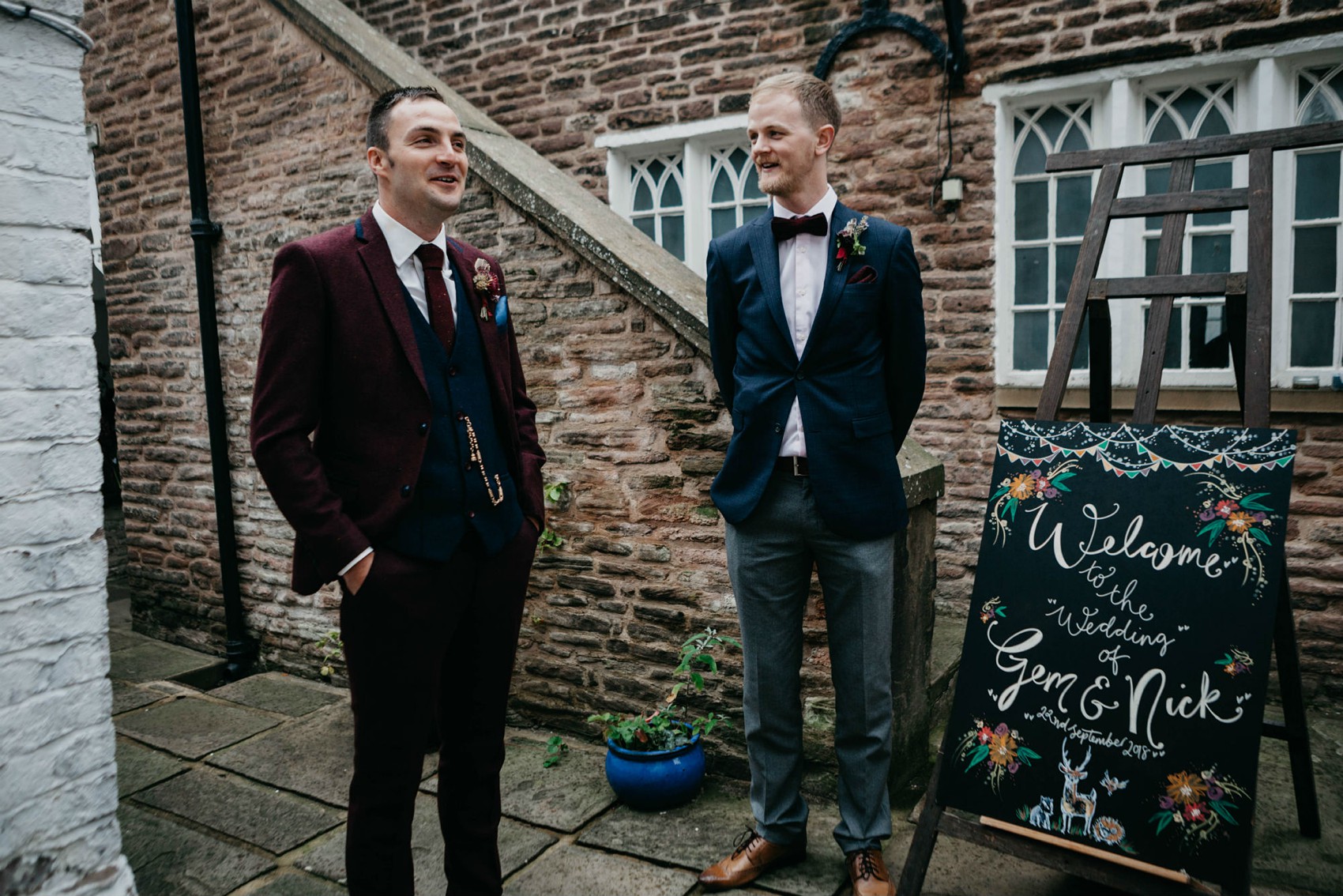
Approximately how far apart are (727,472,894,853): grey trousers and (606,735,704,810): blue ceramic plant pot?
0.47m

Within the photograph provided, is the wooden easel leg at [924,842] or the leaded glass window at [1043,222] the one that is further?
the leaded glass window at [1043,222]

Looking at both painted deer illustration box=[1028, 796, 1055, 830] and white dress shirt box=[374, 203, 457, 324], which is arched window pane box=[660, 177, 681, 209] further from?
painted deer illustration box=[1028, 796, 1055, 830]

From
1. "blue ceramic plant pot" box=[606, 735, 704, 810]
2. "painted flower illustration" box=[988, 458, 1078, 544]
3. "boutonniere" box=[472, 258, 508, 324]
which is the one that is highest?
"boutonniere" box=[472, 258, 508, 324]

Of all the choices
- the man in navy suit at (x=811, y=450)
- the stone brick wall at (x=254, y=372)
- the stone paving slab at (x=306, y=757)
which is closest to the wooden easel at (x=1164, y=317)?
the man in navy suit at (x=811, y=450)

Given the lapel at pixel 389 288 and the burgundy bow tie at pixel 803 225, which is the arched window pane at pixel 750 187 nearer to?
the burgundy bow tie at pixel 803 225

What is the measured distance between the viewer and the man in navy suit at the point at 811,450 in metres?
2.72

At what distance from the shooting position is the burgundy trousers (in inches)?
93.3

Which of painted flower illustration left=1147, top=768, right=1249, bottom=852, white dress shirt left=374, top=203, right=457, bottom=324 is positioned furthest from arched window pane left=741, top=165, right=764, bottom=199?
painted flower illustration left=1147, top=768, right=1249, bottom=852

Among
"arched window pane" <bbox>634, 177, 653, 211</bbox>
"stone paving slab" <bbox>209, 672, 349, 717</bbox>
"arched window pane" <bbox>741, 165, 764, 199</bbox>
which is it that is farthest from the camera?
"arched window pane" <bbox>634, 177, 653, 211</bbox>

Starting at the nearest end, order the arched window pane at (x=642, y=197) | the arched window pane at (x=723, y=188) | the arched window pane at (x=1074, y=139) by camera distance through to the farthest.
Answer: the arched window pane at (x=1074, y=139)
the arched window pane at (x=723, y=188)
the arched window pane at (x=642, y=197)

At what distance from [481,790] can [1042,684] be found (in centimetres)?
157

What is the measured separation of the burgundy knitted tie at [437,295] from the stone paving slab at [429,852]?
1.61 meters

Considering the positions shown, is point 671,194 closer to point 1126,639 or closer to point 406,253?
point 406,253

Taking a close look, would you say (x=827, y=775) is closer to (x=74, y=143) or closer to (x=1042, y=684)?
(x=1042, y=684)
